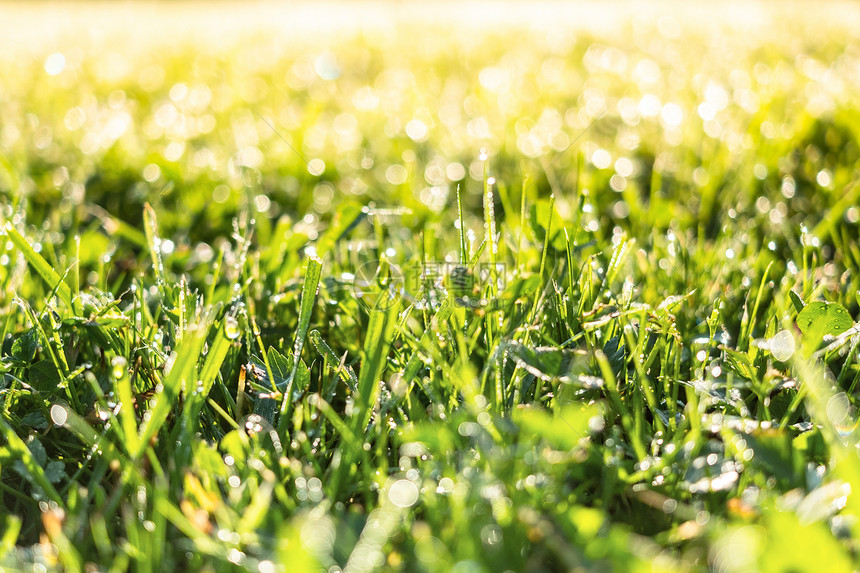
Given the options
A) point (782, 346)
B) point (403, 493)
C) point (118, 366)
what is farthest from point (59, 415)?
point (782, 346)

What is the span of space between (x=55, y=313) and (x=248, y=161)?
120 centimetres

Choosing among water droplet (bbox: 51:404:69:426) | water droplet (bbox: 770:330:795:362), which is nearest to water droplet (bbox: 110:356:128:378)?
water droplet (bbox: 51:404:69:426)

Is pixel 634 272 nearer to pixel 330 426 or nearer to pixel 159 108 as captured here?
pixel 330 426

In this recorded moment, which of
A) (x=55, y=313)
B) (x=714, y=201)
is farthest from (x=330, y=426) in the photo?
(x=714, y=201)

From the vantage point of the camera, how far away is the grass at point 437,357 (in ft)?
2.99

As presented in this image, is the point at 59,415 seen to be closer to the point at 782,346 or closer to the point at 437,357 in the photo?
the point at 437,357

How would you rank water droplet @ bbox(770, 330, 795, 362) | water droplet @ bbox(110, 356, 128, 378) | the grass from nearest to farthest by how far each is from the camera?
1. the grass
2. water droplet @ bbox(110, 356, 128, 378)
3. water droplet @ bbox(770, 330, 795, 362)

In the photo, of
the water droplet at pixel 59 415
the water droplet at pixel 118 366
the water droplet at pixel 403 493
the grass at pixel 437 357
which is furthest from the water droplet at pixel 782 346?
the water droplet at pixel 59 415

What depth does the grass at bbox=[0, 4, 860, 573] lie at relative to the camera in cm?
91

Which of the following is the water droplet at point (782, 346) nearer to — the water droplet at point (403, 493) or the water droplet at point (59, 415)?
the water droplet at point (403, 493)

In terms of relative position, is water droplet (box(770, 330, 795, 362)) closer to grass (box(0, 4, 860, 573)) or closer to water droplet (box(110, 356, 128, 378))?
grass (box(0, 4, 860, 573))

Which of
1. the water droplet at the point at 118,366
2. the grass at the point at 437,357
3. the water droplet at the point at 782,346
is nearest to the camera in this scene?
the grass at the point at 437,357

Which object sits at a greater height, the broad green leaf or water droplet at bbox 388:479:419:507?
the broad green leaf

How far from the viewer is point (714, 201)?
207cm
